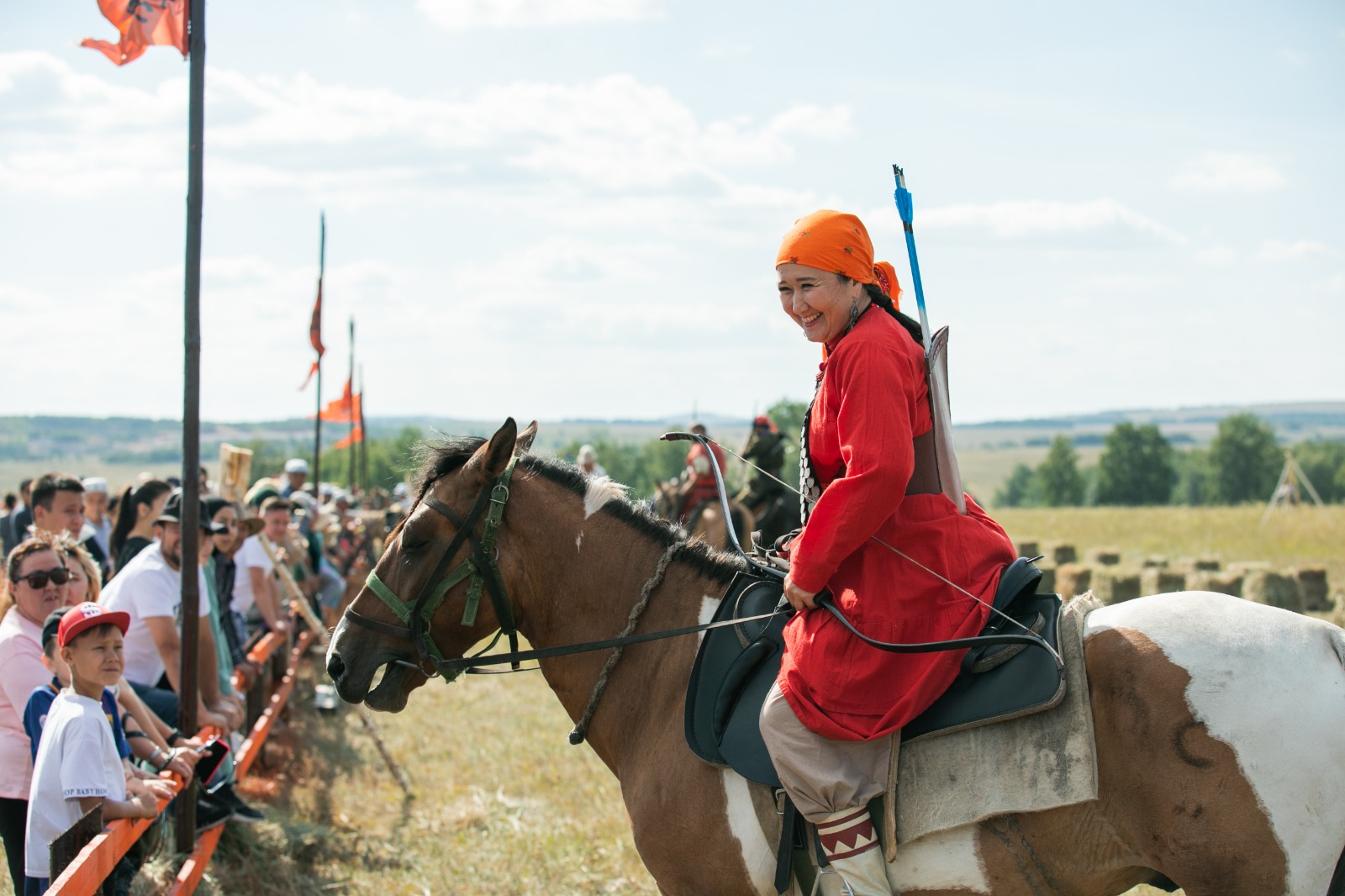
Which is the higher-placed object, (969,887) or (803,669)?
(803,669)

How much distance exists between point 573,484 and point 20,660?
272 centimetres

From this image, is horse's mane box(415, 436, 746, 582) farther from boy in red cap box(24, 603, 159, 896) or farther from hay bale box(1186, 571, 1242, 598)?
hay bale box(1186, 571, 1242, 598)

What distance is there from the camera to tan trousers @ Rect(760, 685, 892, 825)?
3.31 metres

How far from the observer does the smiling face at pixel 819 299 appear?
3.47 m

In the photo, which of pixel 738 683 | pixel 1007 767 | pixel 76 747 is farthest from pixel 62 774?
pixel 1007 767

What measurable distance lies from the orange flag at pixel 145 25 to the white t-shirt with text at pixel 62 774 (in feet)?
11.5

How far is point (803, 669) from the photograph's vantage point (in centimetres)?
340

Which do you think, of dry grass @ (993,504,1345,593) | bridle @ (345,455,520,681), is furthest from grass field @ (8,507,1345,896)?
dry grass @ (993,504,1345,593)

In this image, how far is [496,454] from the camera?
12.8ft

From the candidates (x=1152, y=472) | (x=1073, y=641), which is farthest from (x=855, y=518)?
(x=1152, y=472)

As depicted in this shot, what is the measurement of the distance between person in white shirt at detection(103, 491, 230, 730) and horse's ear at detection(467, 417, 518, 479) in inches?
127

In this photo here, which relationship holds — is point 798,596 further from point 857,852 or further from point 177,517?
point 177,517

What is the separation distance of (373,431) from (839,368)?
18158 centimetres

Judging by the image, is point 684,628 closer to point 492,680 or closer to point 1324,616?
point 492,680
